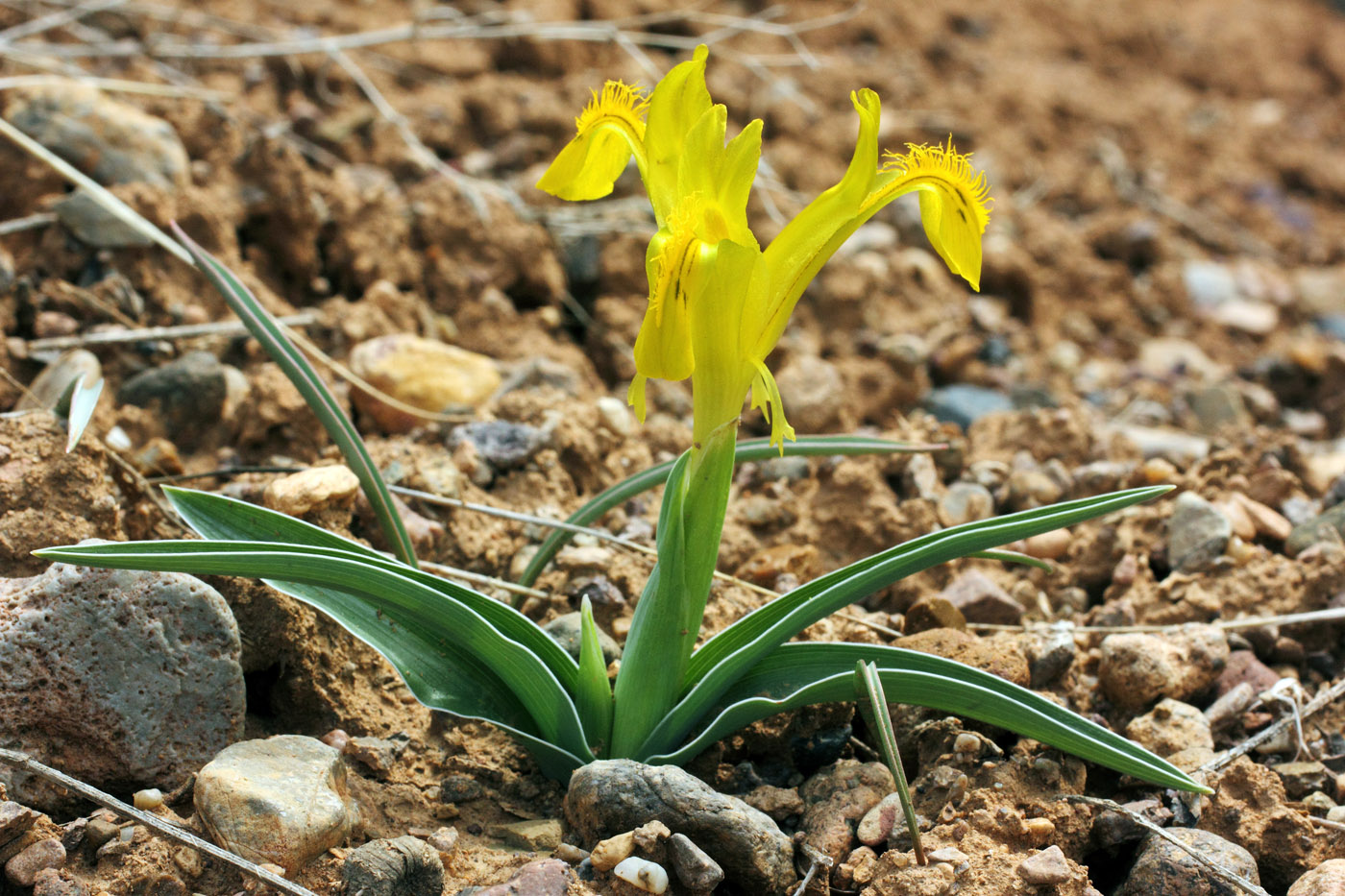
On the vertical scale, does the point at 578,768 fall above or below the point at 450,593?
below

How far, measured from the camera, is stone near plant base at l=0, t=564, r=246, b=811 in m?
1.67

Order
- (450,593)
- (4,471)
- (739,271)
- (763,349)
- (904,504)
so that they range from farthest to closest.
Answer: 1. (904,504)
2. (4,471)
3. (450,593)
4. (763,349)
5. (739,271)

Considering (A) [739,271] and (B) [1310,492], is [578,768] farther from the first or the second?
(B) [1310,492]

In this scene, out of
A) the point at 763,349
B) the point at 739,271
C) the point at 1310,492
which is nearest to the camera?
the point at 739,271

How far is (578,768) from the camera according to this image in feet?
5.82

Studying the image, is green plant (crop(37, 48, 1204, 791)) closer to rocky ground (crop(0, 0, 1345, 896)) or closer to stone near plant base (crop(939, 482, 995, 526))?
rocky ground (crop(0, 0, 1345, 896))

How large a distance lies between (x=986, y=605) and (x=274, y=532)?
1.49 metres

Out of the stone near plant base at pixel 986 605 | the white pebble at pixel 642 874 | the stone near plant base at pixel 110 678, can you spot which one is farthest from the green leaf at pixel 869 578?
the stone near plant base at pixel 110 678

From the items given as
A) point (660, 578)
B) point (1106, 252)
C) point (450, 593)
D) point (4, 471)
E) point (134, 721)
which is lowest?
point (134, 721)

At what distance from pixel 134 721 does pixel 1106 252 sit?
14.7 feet

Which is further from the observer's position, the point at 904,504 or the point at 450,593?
the point at 904,504

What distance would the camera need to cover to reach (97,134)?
3029 mm

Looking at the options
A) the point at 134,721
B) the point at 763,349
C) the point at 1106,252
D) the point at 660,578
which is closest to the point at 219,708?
the point at 134,721

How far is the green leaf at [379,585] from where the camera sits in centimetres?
150
